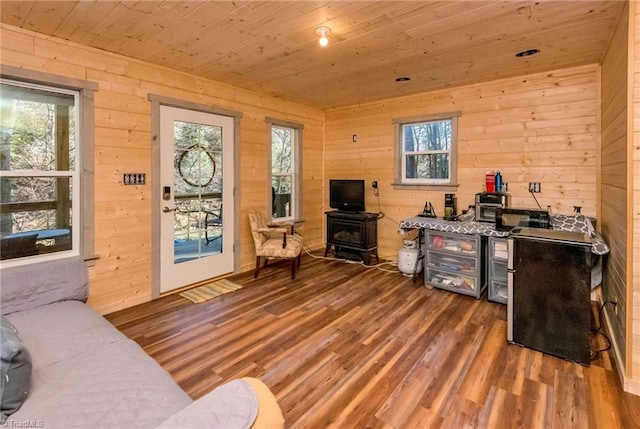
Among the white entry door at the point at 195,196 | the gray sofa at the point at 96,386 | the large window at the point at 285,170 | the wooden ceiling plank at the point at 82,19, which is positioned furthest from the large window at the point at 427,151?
the gray sofa at the point at 96,386

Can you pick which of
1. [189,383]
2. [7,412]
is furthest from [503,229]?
[7,412]

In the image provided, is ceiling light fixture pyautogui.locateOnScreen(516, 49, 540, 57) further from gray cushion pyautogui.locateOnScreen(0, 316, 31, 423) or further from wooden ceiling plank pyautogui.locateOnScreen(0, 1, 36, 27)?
gray cushion pyautogui.locateOnScreen(0, 316, 31, 423)

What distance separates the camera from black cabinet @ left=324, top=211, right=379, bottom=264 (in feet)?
16.2

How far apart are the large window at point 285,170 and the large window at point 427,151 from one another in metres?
1.61

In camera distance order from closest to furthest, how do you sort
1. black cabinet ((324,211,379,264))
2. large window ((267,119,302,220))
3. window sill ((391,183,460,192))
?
window sill ((391,183,460,192)), black cabinet ((324,211,379,264)), large window ((267,119,302,220))

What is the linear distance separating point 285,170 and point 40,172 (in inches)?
122

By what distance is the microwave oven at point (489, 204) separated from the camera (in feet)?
12.3

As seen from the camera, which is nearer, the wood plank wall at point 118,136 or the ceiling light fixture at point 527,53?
the wood plank wall at point 118,136

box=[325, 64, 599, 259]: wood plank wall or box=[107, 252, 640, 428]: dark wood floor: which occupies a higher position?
box=[325, 64, 599, 259]: wood plank wall

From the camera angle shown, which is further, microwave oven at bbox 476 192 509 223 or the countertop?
microwave oven at bbox 476 192 509 223

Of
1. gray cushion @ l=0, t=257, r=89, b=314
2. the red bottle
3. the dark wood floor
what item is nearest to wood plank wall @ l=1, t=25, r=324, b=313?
the dark wood floor

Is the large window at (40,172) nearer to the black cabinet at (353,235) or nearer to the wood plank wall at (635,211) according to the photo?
Answer: the black cabinet at (353,235)

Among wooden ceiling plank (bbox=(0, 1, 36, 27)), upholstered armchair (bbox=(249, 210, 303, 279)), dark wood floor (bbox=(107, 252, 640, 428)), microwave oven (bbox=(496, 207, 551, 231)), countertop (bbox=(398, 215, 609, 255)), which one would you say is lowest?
dark wood floor (bbox=(107, 252, 640, 428))

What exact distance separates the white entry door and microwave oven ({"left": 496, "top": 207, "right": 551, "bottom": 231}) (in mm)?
3187
